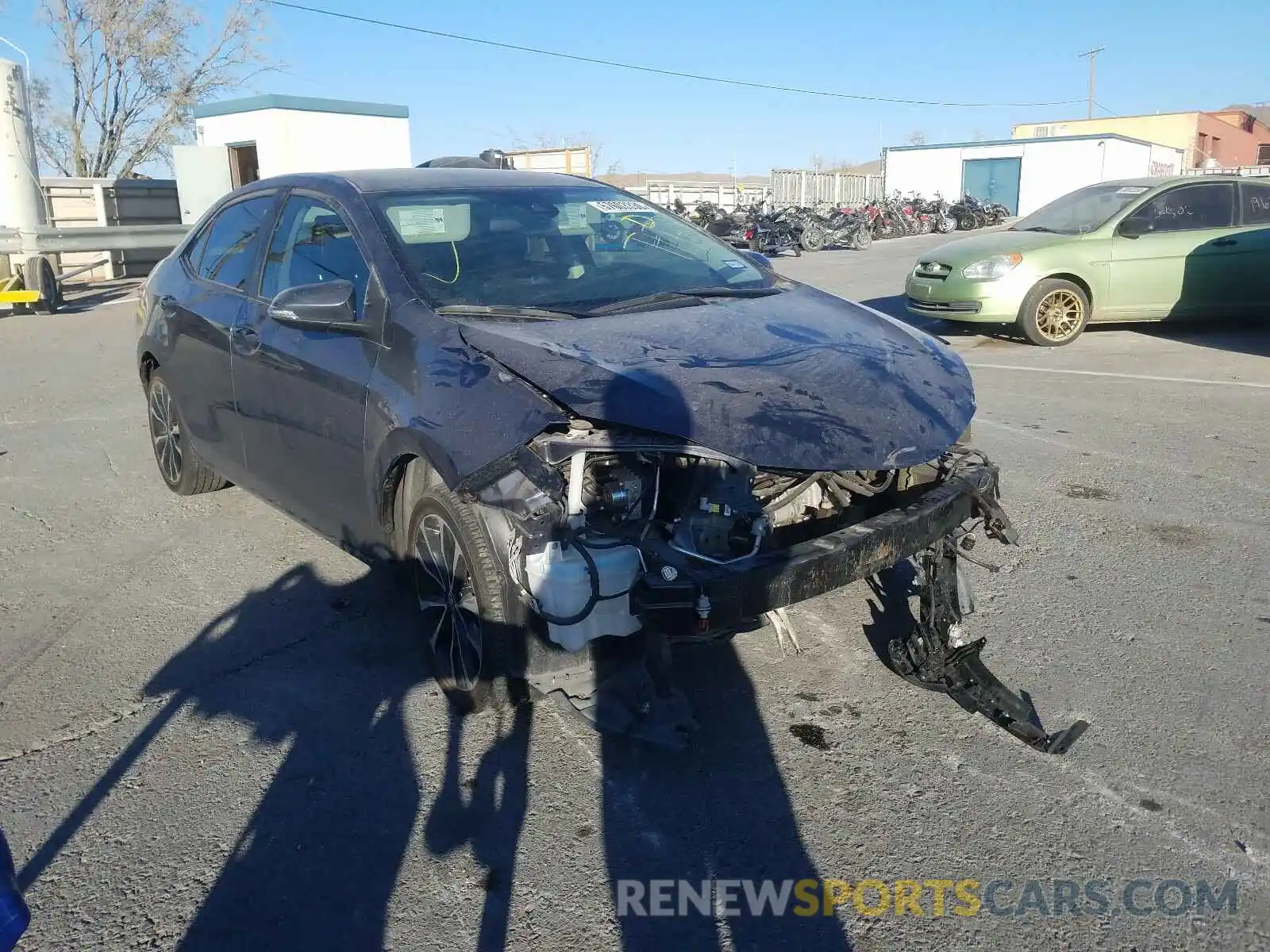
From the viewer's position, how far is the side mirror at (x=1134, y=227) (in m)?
10.3

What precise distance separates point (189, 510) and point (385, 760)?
305 cm

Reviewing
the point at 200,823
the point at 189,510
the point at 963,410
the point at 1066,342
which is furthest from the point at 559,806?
the point at 1066,342

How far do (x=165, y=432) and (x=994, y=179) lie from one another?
44503 mm

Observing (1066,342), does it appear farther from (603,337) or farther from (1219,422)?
(603,337)

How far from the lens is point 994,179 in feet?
145

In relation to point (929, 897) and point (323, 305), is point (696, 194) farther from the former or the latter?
point (929, 897)

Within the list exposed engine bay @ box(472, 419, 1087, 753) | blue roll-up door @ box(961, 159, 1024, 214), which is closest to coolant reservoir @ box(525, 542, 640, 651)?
exposed engine bay @ box(472, 419, 1087, 753)

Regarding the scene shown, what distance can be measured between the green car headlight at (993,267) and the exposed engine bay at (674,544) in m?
7.49

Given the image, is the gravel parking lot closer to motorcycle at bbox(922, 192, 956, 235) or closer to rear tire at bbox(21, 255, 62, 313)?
rear tire at bbox(21, 255, 62, 313)

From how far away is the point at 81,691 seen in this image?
12.2ft

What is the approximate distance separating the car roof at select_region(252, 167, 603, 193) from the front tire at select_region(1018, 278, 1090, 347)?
6872 millimetres

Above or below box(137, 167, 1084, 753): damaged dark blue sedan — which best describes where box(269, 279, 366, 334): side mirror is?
above

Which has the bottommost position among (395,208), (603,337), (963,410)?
(963,410)

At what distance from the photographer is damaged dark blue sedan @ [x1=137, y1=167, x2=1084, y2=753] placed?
295 centimetres
